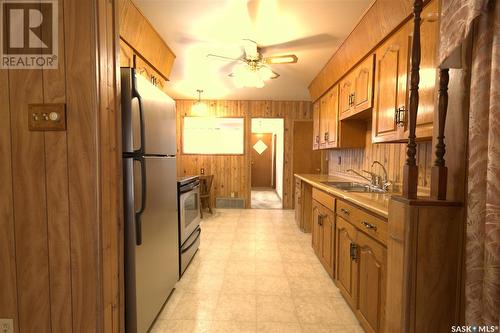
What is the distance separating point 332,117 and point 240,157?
2.79 m

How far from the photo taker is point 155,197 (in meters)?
1.72

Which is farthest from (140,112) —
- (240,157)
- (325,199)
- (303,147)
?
(303,147)

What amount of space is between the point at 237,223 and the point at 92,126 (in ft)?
11.9

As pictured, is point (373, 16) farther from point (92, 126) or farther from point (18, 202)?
point (18, 202)

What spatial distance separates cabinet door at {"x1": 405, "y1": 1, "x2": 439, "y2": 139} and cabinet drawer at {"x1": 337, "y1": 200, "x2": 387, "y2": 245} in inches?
24.6

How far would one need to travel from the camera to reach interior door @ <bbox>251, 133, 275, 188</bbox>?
9.16 m

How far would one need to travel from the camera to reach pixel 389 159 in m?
2.45

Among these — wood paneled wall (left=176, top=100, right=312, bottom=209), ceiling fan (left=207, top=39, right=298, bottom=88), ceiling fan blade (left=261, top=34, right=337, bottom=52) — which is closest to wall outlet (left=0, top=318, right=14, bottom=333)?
ceiling fan (left=207, top=39, right=298, bottom=88)

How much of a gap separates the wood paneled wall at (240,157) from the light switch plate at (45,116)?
4626mm

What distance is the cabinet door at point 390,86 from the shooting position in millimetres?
1712

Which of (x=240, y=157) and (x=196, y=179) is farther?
(x=240, y=157)

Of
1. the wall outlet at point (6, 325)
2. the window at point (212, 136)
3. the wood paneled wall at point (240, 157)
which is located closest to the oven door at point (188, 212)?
the wall outlet at point (6, 325)

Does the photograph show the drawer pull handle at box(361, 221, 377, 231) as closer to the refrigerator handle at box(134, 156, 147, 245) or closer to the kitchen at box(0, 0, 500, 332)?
the kitchen at box(0, 0, 500, 332)

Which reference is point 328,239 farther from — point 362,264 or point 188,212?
point 188,212
